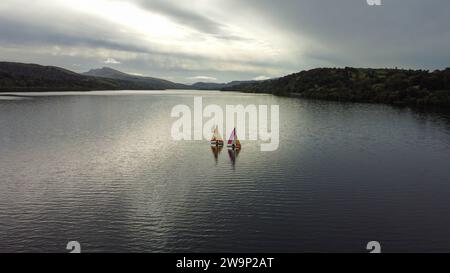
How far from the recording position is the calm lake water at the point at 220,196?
37.0 metres

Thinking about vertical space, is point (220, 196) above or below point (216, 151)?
below

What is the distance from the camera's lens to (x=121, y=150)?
80.1 metres

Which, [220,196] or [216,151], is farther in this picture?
[216,151]

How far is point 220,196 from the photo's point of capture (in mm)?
49969

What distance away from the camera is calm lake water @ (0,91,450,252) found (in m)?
37.0

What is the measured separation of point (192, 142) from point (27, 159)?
3747 cm

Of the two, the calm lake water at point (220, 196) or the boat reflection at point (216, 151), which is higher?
the boat reflection at point (216, 151)

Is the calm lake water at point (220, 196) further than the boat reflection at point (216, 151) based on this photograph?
No

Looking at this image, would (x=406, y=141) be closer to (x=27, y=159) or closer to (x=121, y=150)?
(x=121, y=150)

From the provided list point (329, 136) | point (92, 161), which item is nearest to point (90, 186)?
point (92, 161)

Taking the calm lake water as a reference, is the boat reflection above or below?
above
